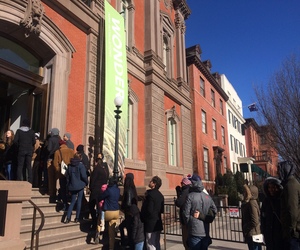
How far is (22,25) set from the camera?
28.1 feet

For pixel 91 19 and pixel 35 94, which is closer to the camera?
pixel 35 94

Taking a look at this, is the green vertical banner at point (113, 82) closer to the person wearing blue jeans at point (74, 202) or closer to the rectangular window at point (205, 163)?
the person wearing blue jeans at point (74, 202)

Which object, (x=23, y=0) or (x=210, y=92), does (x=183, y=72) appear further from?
(x=23, y=0)

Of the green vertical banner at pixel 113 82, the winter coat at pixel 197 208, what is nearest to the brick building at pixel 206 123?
the green vertical banner at pixel 113 82

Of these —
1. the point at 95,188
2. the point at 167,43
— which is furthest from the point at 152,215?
the point at 167,43

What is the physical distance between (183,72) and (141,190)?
42.8 ft

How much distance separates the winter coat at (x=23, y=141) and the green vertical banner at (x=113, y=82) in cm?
326

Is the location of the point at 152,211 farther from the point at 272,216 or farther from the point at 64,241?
the point at 272,216

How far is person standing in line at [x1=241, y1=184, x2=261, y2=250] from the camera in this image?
16.6 feet

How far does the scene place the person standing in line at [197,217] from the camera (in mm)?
4613

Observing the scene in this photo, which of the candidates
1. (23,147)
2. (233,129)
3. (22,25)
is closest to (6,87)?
(22,25)

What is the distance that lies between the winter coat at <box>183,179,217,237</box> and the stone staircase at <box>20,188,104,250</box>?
8.89ft

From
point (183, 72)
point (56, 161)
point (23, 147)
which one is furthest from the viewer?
point (183, 72)

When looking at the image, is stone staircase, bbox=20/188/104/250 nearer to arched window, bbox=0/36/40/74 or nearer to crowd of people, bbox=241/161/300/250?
crowd of people, bbox=241/161/300/250
